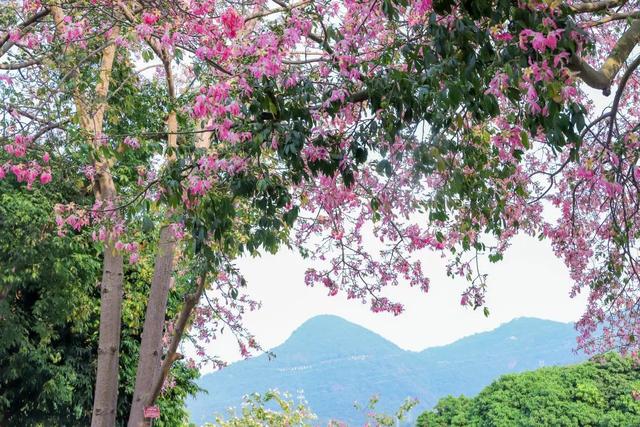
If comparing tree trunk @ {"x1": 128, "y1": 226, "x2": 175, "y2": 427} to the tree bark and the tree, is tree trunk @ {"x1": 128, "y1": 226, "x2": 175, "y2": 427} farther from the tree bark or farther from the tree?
the tree

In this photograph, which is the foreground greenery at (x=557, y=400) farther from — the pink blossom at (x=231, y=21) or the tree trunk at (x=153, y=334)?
the pink blossom at (x=231, y=21)

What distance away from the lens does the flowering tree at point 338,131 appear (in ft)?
14.3

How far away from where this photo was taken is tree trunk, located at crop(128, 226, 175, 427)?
28.0 feet

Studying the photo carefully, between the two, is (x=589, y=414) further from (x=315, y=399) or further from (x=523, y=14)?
(x=315, y=399)

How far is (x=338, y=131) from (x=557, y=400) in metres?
10.2

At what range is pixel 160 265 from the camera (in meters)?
8.77

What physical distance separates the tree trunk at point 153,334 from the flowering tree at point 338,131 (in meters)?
0.02

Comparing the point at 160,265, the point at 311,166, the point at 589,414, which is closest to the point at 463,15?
the point at 311,166

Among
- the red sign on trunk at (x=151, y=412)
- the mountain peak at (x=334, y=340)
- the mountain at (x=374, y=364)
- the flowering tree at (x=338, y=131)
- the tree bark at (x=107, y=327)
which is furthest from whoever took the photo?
the mountain peak at (x=334, y=340)

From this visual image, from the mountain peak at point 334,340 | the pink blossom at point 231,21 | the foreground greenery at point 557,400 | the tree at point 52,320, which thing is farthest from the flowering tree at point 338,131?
the mountain peak at point 334,340

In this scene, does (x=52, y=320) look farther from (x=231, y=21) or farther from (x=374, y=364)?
(x=374, y=364)

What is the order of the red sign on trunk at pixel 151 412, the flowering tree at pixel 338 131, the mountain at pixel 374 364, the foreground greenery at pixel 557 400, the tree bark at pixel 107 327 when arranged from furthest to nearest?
the mountain at pixel 374 364
the foreground greenery at pixel 557 400
the tree bark at pixel 107 327
the red sign on trunk at pixel 151 412
the flowering tree at pixel 338 131

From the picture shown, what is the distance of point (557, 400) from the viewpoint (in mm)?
13781

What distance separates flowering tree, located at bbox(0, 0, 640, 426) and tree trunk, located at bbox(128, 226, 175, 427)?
0.02 meters
